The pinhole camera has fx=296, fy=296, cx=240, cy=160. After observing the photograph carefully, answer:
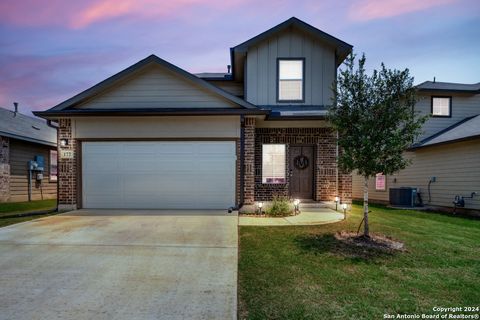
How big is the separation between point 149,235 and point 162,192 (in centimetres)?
344

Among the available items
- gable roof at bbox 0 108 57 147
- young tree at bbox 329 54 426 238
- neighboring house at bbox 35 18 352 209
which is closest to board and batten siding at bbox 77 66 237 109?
neighboring house at bbox 35 18 352 209

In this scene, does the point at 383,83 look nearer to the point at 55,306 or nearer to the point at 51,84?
the point at 55,306

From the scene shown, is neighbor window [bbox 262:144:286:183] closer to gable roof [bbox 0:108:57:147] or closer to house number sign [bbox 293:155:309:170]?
house number sign [bbox 293:155:309:170]

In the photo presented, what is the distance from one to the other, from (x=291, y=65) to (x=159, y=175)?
6.45 metres

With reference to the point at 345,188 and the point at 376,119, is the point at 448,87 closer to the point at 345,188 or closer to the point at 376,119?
the point at 345,188

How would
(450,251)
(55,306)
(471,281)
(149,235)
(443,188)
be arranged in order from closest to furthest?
1. (55,306)
2. (471,281)
3. (450,251)
4. (149,235)
5. (443,188)

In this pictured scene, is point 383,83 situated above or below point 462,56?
below

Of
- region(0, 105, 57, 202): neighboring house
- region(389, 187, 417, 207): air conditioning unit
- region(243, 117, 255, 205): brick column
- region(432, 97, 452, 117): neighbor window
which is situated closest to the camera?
region(243, 117, 255, 205): brick column

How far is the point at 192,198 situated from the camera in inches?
384

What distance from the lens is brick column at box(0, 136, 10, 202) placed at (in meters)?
13.5

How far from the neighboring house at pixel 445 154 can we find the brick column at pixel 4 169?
57.8ft

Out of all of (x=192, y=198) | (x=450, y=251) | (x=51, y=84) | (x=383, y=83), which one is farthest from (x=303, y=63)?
(x=51, y=84)

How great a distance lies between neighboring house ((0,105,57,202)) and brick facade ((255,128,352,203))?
38.6 feet

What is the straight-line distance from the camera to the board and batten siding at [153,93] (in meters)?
10.0
